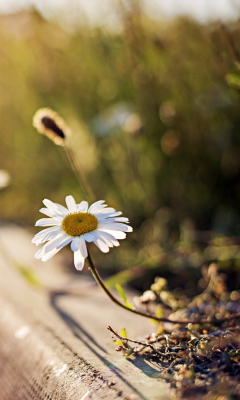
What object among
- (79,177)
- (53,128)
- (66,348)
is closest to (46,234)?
(66,348)

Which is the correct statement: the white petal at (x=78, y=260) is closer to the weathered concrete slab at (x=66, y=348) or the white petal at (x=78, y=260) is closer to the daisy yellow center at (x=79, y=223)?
the daisy yellow center at (x=79, y=223)

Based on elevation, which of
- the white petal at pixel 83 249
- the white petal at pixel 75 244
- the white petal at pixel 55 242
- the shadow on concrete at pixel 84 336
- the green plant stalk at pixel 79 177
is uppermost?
the green plant stalk at pixel 79 177

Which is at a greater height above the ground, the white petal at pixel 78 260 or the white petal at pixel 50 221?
the white petal at pixel 50 221

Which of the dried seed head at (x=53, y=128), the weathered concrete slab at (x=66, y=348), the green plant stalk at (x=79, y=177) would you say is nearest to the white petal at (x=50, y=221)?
the weathered concrete slab at (x=66, y=348)

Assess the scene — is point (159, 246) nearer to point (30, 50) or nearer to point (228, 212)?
point (228, 212)

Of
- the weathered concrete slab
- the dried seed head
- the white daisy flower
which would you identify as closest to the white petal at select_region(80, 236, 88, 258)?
the white daisy flower

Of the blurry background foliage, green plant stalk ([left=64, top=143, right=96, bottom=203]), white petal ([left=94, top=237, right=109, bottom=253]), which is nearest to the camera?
white petal ([left=94, top=237, right=109, bottom=253])

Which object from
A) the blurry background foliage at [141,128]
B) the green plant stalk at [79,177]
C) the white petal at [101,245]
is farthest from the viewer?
the blurry background foliage at [141,128]

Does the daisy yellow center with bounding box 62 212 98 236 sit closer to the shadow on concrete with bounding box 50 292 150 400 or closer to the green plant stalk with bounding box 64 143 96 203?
the shadow on concrete with bounding box 50 292 150 400
